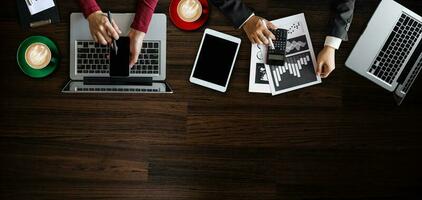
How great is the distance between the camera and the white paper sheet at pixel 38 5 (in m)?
1.71

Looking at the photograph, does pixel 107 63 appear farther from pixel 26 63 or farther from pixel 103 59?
pixel 26 63

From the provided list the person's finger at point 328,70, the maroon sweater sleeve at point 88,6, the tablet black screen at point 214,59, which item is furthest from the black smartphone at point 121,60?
the person's finger at point 328,70

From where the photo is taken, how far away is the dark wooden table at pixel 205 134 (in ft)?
5.67

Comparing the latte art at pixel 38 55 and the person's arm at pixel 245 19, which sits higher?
the person's arm at pixel 245 19

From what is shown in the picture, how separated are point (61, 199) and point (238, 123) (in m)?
0.66

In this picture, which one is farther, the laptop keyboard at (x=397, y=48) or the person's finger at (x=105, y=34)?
the laptop keyboard at (x=397, y=48)

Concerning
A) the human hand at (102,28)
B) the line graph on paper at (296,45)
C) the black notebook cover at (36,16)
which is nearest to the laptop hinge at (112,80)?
the human hand at (102,28)

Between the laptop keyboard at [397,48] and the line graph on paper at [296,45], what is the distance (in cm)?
25

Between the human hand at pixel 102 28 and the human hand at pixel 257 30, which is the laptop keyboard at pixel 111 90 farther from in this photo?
the human hand at pixel 257 30

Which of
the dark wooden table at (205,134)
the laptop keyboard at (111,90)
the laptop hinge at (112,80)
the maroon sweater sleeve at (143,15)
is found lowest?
the dark wooden table at (205,134)

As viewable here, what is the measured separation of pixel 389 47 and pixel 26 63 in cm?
125

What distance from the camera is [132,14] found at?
1722 millimetres

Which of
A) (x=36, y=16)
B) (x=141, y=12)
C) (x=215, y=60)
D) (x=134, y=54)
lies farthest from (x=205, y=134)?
(x=36, y=16)

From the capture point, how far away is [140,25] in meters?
1.67
